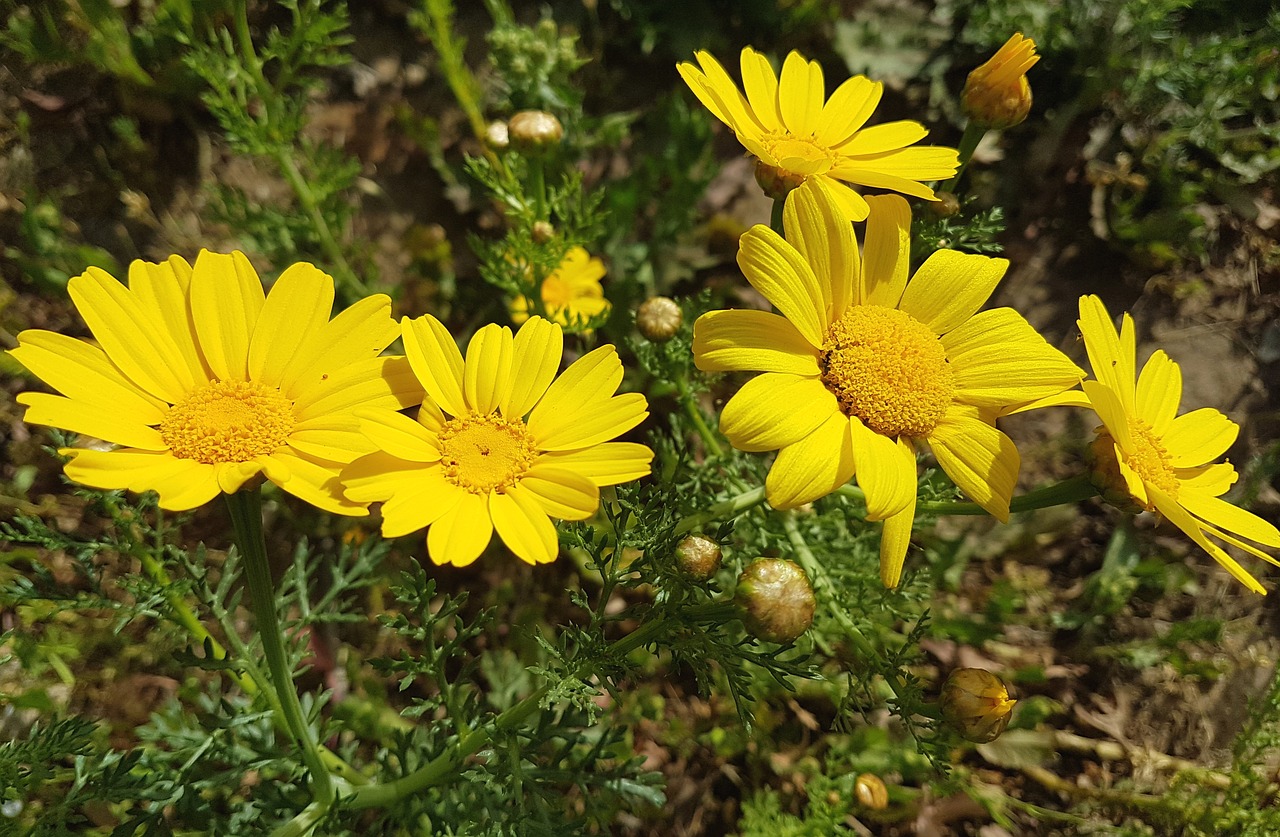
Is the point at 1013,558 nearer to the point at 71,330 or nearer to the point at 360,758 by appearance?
the point at 360,758

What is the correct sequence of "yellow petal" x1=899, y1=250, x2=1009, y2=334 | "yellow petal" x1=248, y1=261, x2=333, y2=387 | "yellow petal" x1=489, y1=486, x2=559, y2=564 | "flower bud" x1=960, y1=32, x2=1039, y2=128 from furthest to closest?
1. "flower bud" x1=960, y1=32, x2=1039, y2=128
2. "yellow petal" x1=899, y1=250, x2=1009, y2=334
3. "yellow petal" x1=248, y1=261, x2=333, y2=387
4. "yellow petal" x1=489, y1=486, x2=559, y2=564

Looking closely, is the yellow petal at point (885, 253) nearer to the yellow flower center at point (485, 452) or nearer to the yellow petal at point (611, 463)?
the yellow petal at point (611, 463)

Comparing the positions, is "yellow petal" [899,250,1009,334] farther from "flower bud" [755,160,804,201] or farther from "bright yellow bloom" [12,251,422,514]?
"bright yellow bloom" [12,251,422,514]

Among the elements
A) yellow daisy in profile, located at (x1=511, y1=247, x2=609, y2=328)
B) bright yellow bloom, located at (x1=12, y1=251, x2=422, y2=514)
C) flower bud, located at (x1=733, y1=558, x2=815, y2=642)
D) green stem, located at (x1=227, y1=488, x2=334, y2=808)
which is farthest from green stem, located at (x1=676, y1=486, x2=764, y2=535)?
yellow daisy in profile, located at (x1=511, y1=247, x2=609, y2=328)

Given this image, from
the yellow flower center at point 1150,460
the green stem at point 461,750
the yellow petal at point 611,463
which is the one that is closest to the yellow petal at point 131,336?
the yellow petal at point 611,463

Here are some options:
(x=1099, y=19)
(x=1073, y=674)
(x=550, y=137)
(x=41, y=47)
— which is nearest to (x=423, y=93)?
(x=41, y=47)

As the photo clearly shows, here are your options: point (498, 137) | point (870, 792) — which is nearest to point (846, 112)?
point (498, 137)
